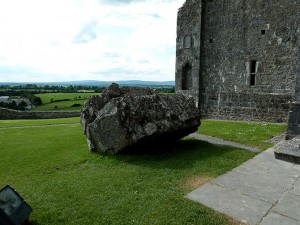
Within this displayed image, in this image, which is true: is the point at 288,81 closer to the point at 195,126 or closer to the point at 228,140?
the point at 228,140

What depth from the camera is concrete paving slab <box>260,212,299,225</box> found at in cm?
448

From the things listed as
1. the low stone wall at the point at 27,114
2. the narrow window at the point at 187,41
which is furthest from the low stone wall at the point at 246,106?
the low stone wall at the point at 27,114

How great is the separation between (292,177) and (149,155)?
12.4ft

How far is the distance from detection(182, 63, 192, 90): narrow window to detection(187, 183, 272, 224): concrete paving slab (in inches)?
631

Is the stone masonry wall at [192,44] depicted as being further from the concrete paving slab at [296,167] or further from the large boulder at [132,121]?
the concrete paving slab at [296,167]

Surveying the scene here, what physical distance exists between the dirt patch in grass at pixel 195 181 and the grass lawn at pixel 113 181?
0.07ft

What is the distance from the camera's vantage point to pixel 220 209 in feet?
16.0

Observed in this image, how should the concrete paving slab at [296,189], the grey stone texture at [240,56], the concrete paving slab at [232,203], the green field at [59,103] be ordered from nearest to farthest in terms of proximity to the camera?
the concrete paving slab at [232,203] < the concrete paving slab at [296,189] < the grey stone texture at [240,56] < the green field at [59,103]

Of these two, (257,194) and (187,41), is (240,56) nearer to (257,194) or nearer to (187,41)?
(187,41)

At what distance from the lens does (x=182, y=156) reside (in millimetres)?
8242

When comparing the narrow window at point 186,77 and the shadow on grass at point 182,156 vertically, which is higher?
the narrow window at point 186,77

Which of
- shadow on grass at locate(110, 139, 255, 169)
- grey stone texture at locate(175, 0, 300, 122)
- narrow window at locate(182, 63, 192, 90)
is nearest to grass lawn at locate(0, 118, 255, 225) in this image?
shadow on grass at locate(110, 139, 255, 169)

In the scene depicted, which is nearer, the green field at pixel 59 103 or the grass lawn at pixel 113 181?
the grass lawn at pixel 113 181

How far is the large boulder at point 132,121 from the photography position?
7863 mm
